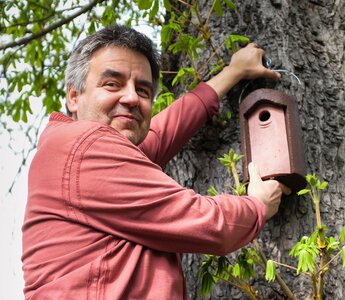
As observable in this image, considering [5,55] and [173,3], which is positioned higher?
[5,55]

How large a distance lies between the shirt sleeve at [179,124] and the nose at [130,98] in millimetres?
483

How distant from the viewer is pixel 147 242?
2285 mm

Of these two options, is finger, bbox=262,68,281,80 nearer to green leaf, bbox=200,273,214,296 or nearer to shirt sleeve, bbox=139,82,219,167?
shirt sleeve, bbox=139,82,219,167

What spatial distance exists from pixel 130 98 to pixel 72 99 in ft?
0.97

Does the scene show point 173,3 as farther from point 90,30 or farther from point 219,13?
point 90,30

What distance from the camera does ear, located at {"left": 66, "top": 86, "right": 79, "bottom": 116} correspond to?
2.79 metres

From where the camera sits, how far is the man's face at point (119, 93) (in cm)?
264

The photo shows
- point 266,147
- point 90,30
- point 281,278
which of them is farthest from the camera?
point 90,30

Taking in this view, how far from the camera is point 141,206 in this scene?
2248 mm

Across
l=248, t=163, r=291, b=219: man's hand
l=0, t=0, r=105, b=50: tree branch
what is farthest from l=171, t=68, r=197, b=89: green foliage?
l=0, t=0, r=105, b=50: tree branch

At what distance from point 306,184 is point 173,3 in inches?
54.3

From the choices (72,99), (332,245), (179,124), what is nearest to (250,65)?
(179,124)

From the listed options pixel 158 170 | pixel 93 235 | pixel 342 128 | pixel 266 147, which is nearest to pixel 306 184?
pixel 266 147

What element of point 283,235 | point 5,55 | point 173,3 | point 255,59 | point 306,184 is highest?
point 5,55
